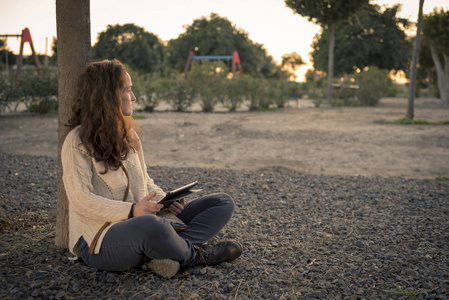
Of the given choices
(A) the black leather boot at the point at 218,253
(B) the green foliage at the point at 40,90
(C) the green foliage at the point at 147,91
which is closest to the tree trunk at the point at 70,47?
(A) the black leather boot at the point at 218,253

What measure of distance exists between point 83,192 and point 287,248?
5.28 ft

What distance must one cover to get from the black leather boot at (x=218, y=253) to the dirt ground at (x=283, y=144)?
158 inches

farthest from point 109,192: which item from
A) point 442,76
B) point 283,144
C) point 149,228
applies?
point 442,76

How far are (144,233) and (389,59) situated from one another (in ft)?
110

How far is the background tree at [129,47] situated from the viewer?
5362 centimetres

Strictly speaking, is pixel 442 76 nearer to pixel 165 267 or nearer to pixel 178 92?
pixel 178 92

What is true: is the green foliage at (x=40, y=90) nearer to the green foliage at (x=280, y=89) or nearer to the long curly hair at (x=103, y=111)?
the green foliage at (x=280, y=89)

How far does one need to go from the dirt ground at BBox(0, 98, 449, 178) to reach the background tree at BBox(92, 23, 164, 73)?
4181cm

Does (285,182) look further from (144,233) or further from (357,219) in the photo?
(144,233)

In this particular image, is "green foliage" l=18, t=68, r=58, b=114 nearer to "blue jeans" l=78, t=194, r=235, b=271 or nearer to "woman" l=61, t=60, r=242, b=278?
"woman" l=61, t=60, r=242, b=278

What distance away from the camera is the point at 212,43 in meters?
43.8

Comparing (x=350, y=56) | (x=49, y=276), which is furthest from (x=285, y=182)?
(x=350, y=56)

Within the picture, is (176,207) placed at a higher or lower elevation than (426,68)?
lower

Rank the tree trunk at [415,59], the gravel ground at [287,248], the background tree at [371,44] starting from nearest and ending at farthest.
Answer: the gravel ground at [287,248] → the tree trunk at [415,59] → the background tree at [371,44]
